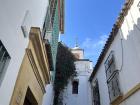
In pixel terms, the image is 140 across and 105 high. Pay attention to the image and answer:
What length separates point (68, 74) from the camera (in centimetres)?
1636

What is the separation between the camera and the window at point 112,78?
29.2 ft

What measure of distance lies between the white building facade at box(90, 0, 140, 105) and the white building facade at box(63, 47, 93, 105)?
5.44 meters

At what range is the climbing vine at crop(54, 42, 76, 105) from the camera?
15.1 m

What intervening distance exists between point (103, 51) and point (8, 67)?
8473 mm

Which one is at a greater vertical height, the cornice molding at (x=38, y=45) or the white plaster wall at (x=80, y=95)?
the white plaster wall at (x=80, y=95)

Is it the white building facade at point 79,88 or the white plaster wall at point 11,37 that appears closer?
the white plaster wall at point 11,37

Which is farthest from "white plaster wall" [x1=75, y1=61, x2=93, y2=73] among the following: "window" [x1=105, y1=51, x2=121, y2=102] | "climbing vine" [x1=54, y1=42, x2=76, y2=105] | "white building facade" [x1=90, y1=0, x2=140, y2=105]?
"window" [x1=105, y1=51, x2=121, y2=102]

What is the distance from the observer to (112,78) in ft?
31.3

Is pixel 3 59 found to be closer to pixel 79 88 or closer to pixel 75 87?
pixel 79 88

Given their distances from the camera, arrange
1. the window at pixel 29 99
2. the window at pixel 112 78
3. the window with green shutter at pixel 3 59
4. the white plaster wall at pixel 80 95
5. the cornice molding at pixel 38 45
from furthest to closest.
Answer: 1. the white plaster wall at pixel 80 95
2. the window at pixel 112 78
3. the window at pixel 29 99
4. the cornice molding at pixel 38 45
5. the window with green shutter at pixel 3 59

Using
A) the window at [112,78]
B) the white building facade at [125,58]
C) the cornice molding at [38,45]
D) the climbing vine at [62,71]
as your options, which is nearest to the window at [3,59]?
the cornice molding at [38,45]

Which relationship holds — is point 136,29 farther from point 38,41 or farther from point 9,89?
point 9,89

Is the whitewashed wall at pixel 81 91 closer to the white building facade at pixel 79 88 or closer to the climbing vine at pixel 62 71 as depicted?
the white building facade at pixel 79 88

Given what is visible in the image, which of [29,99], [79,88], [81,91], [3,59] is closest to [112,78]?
[29,99]
